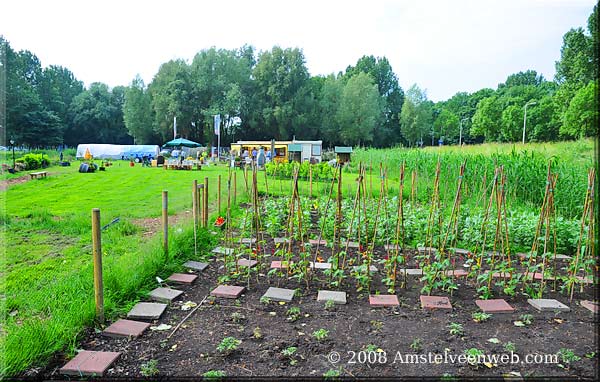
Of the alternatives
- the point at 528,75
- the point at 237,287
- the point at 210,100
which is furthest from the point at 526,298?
the point at 528,75

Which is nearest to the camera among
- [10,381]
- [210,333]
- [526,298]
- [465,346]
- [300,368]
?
[10,381]

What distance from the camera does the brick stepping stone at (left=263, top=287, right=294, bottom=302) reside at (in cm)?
288

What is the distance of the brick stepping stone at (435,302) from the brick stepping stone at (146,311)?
1938mm

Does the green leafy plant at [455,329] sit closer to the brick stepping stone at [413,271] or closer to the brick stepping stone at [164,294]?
the brick stepping stone at [413,271]

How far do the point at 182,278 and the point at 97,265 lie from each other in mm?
976

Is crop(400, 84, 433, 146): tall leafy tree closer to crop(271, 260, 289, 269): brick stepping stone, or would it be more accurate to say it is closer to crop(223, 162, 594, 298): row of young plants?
crop(223, 162, 594, 298): row of young plants

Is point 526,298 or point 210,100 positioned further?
point 210,100

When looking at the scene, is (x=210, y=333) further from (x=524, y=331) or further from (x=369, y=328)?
(x=524, y=331)

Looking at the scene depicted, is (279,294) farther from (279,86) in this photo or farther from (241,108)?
(241,108)

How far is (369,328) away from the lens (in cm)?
241

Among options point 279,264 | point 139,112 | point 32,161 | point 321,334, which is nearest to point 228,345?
point 321,334

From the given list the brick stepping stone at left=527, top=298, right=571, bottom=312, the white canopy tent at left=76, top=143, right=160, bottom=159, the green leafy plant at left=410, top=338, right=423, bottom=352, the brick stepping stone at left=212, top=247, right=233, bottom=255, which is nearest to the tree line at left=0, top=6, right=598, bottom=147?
the white canopy tent at left=76, top=143, right=160, bottom=159

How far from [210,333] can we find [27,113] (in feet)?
128

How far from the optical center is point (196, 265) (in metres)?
3.63
